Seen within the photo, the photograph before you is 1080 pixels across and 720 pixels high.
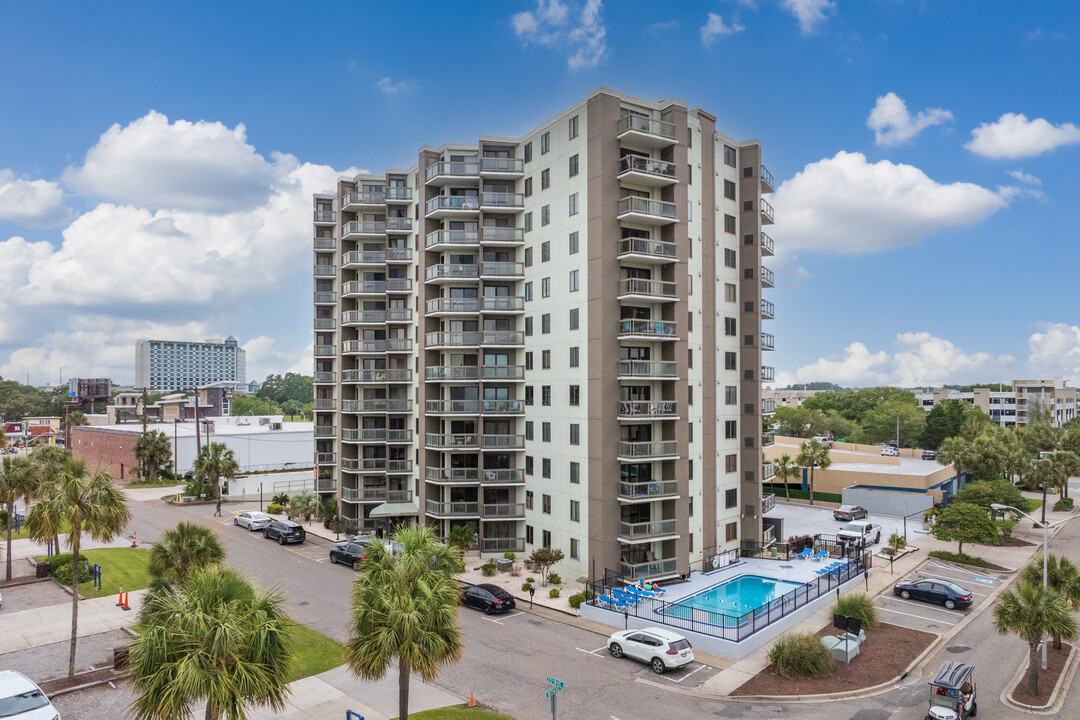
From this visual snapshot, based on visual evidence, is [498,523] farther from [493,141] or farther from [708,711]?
[493,141]

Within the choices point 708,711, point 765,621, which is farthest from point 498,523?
point 708,711

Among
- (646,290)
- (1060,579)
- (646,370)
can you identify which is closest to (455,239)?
(646,290)

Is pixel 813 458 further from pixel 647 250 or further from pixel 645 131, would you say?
pixel 645 131

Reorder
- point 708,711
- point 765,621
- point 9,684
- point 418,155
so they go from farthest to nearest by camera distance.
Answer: point 418,155 < point 765,621 < point 708,711 < point 9,684

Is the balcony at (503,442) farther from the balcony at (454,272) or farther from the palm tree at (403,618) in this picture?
the palm tree at (403,618)

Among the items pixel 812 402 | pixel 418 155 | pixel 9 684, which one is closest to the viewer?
pixel 9 684

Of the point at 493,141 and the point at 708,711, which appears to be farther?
the point at 493,141

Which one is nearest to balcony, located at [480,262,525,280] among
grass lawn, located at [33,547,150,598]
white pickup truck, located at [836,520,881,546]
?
grass lawn, located at [33,547,150,598]

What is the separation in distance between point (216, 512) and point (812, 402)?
16677 centimetres

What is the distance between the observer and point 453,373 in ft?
154

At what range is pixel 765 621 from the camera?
31219mm

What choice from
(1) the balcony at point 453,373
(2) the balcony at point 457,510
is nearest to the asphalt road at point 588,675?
(2) the balcony at point 457,510

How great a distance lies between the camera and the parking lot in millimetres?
33688

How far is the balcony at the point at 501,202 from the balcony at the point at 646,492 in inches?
815
